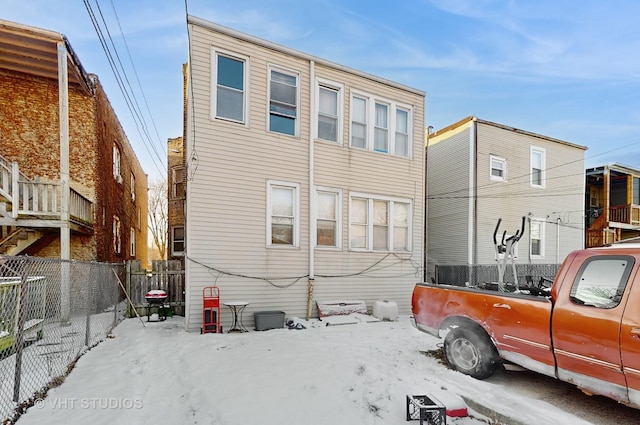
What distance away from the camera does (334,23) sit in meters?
10.0

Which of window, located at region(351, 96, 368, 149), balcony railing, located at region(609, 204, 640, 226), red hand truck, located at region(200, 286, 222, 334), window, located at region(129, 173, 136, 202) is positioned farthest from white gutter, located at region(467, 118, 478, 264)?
window, located at region(129, 173, 136, 202)

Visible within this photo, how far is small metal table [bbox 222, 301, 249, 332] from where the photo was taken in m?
7.46

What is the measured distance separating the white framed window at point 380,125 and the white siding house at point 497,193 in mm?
4515

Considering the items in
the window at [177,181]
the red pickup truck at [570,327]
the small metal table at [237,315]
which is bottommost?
the small metal table at [237,315]

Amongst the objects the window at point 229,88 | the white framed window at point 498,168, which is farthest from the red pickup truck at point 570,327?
the white framed window at point 498,168

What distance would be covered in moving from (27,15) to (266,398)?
10.1 m

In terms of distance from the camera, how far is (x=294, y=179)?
29.4ft

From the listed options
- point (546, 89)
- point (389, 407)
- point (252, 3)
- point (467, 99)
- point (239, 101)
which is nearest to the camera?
point (389, 407)

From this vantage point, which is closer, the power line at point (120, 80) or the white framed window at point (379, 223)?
the power line at point (120, 80)

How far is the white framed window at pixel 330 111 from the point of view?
9.58 m

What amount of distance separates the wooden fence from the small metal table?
253cm

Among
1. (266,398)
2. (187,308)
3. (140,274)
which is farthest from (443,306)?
(140,274)

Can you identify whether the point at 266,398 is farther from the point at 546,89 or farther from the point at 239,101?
the point at 546,89

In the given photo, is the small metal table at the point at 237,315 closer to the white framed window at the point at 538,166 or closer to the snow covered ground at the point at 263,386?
the snow covered ground at the point at 263,386
